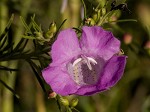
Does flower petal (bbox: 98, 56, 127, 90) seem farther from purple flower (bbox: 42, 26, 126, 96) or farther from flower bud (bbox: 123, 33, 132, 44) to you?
flower bud (bbox: 123, 33, 132, 44)

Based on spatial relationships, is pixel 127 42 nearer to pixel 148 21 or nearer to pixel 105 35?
pixel 105 35

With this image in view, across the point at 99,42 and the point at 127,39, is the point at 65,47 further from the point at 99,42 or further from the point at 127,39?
the point at 127,39

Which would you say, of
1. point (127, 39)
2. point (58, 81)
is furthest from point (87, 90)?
point (127, 39)

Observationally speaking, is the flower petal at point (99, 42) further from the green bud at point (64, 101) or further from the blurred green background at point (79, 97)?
the blurred green background at point (79, 97)

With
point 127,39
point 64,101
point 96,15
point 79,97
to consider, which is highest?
point 96,15

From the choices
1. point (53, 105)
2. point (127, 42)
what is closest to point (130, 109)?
point (53, 105)

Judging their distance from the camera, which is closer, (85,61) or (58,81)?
(58,81)

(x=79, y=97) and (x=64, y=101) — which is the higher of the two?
(x=64, y=101)
